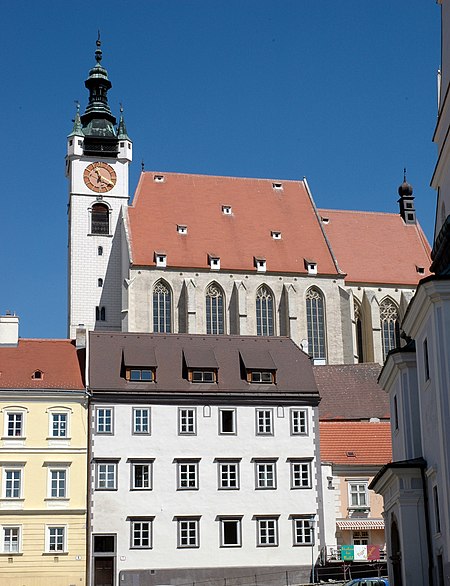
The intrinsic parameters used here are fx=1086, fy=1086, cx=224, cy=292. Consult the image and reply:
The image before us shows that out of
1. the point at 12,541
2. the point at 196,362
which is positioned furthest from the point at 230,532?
the point at 12,541

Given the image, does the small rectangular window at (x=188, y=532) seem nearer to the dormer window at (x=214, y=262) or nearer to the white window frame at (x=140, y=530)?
the white window frame at (x=140, y=530)

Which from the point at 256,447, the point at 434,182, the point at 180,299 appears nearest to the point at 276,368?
the point at 256,447

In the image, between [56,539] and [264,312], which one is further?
[264,312]

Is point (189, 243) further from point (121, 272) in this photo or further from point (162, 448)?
point (162, 448)

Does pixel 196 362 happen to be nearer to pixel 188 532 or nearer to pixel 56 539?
pixel 188 532

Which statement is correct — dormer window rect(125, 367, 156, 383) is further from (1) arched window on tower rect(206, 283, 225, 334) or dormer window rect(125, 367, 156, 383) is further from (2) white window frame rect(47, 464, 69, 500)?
(1) arched window on tower rect(206, 283, 225, 334)

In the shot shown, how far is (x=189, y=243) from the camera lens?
7656 centimetres

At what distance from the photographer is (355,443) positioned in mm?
46312

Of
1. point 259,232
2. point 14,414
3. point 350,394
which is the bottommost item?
point 14,414

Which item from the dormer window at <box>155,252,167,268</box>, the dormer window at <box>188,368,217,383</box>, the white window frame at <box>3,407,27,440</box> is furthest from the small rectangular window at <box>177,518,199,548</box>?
the dormer window at <box>155,252,167,268</box>

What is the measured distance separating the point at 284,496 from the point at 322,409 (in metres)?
11.2

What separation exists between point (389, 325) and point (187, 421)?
1445 inches

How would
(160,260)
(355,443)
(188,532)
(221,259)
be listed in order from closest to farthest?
(188,532) < (355,443) < (160,260) < (221,259)

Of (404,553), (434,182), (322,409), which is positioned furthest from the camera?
(322,409)
